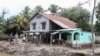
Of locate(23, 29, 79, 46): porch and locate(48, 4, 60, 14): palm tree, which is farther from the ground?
locate(48, 4, 60, 14): palm tree

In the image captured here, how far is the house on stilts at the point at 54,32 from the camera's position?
100 feet

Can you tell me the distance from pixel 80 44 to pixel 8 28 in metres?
24.1

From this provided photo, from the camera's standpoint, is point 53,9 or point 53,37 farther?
point 53,9

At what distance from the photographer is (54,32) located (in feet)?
107

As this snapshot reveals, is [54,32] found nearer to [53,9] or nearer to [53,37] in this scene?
[53,37]

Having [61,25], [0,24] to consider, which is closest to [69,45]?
[61,25]

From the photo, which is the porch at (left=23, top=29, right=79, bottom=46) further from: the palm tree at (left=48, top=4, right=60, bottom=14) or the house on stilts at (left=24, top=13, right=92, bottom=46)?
the palm tree at (left=48, top=4, right=60, bottom=14)

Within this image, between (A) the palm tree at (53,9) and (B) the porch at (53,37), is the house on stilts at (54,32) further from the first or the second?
(A) the palm tree at (53,9)

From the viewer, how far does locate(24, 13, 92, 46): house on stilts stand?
3055 centimetres

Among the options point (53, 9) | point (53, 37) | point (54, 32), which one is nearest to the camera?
point (54, 32)

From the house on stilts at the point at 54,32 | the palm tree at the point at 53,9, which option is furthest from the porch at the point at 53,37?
the palm tree at the point at 53,9

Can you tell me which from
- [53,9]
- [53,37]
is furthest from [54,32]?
[53,9]

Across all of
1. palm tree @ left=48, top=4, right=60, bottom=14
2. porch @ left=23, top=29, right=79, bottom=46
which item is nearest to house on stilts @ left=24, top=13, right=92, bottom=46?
porch @ left=23, top=29, right=79, bottom=46

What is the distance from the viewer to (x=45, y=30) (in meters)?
34.6
